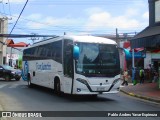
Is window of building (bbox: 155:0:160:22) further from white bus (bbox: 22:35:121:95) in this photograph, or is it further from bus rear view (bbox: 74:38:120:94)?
bus rear view (bbox: 74:38:120:94)

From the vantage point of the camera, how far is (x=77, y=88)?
17625 millimetres

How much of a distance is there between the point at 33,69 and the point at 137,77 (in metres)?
14.1

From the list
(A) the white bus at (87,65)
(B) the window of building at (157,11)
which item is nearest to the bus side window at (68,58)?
(A) the white bus at (87,65)

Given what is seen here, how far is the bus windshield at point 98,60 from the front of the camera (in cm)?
1784

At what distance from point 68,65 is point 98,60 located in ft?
4.88

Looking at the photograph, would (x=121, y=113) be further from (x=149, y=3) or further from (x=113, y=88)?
(x=149, y=3)

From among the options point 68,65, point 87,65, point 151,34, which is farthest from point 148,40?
point 68,65

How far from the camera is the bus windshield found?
17.8 metres

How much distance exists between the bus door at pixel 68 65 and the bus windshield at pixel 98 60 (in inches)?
18.9

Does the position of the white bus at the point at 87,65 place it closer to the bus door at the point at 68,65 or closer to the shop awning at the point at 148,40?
the bus door at the point at 68,65

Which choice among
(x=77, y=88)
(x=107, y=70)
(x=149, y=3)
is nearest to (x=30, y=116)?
(x=77, y=88)

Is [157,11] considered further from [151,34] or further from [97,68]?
[97,68]

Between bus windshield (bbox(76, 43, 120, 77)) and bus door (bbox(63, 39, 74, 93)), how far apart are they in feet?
1.57

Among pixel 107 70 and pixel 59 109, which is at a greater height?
pixel 107 70
